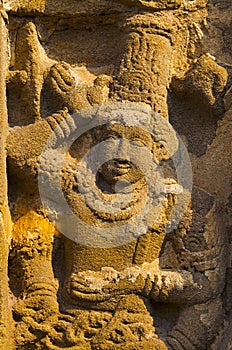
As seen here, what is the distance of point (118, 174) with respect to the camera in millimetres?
4727

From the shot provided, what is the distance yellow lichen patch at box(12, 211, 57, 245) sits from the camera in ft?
15.6

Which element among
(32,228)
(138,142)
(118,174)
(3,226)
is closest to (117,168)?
(118,174)

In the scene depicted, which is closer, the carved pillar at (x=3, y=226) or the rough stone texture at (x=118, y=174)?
the carved pillar at (x=3, y=226)

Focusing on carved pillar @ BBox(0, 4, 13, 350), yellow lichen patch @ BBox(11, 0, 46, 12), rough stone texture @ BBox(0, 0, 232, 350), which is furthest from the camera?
yellow lichen patch @ BBox(11, 0, 46, 12)

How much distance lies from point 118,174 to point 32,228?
1.66 feet

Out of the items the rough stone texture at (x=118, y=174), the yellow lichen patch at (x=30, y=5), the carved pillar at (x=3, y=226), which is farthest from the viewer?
the yellow lichen patch at (x=30, y=5)

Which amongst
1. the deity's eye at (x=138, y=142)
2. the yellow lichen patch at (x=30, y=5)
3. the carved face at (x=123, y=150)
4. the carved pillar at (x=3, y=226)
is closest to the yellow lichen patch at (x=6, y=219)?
the carved pillar at (x=3, y=226)

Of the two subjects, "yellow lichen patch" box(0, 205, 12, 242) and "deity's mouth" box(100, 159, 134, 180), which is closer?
"yellow lichen patch" box(0, 205, 12, 242)

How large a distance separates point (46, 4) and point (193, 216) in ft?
4.24

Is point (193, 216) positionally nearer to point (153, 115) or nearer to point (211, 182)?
point (211, 182)

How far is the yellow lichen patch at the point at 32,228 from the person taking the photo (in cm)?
476

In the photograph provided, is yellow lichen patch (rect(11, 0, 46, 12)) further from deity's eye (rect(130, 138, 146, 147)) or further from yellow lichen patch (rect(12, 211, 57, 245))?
yellow lichen patch (rect(12, 211, 57, 245))

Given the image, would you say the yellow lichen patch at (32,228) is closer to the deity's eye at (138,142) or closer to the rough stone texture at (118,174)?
the rough stone texture at (118,174)

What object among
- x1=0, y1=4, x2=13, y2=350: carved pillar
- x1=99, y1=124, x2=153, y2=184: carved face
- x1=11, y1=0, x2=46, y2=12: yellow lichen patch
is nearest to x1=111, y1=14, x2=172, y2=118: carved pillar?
x1=99, y1=124, x2=153, y2=184: carved face
